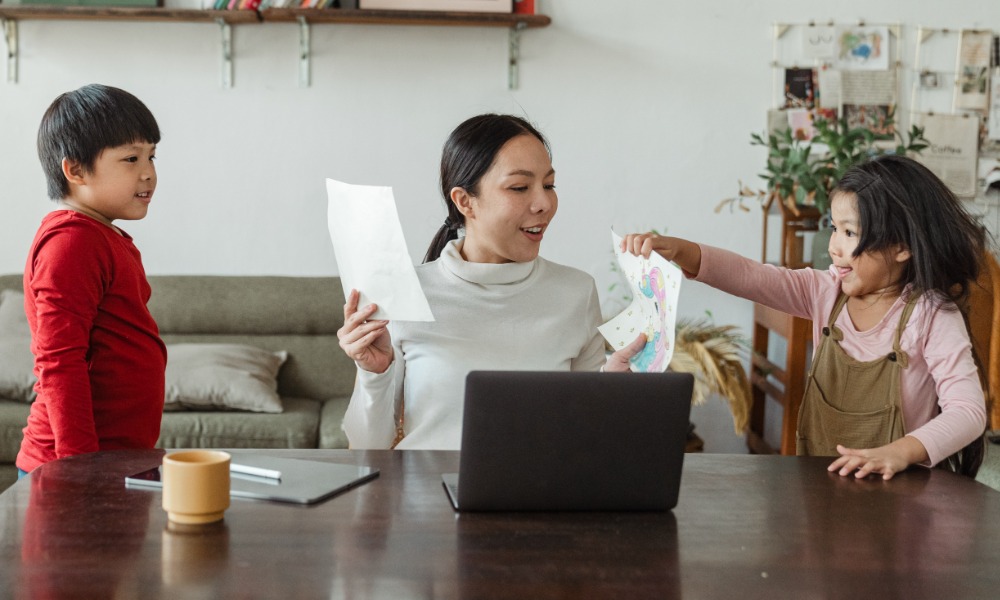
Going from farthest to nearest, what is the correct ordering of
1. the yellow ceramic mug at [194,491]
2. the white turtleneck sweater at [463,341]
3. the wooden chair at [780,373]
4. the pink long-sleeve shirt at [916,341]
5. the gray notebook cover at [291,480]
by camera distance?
the wooden chair at [780,373] < the white turtleneck sweater at [463,341] < the pink long-sleeve shirt at [916,341] < the gray notebook cover at [291,480] < the yellow ceramic mug at [194,491]

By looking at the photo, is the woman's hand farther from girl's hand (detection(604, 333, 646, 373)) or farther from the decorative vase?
the decorative vase

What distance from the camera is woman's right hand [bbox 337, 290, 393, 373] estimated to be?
136 cm

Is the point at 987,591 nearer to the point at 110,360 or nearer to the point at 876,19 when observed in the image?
the point at 110,360

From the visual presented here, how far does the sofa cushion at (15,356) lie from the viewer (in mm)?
2867

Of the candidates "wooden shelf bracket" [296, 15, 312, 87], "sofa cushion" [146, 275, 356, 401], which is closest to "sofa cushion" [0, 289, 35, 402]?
"sofa cushion" [146, 275, 356, 401]

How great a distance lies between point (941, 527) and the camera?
1.12 meters

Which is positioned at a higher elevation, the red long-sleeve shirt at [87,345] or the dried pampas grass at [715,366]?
the red long-sleeve shirt at [87,345]

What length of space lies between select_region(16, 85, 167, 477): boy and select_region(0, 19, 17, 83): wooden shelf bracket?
1925 mm

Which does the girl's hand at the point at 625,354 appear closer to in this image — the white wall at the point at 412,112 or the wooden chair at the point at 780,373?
the wooden chair at the point at 780,373

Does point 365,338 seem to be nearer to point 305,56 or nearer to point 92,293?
point 92,293

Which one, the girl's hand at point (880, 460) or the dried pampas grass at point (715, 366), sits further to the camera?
the dried pampas grass at point (715, 366)

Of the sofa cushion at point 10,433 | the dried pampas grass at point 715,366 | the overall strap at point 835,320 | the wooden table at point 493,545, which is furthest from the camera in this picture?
the dried pampas grass at point 715,366

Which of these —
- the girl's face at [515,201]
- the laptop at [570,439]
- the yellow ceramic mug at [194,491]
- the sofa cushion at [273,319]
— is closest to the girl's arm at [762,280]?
the girl's face at [515,201]

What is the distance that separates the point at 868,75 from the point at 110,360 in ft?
9.44
